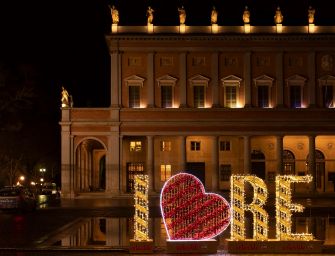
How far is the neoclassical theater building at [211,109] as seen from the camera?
2414 inches

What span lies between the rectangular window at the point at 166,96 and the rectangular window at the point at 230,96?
5250 mm

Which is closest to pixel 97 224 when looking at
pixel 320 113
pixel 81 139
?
pixel 81 139

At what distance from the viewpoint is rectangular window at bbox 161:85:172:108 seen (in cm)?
6250

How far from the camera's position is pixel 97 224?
32438 millimetres

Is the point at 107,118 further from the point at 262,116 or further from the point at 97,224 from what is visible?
the point at 97,224

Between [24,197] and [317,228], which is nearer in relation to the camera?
[317,228]

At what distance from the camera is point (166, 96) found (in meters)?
62.6

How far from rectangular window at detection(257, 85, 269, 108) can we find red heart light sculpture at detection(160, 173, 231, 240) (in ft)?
141

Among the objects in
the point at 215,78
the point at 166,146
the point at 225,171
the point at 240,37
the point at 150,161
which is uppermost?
the point at 240,37

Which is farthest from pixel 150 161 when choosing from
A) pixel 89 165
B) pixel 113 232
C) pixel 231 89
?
pixel 113 232

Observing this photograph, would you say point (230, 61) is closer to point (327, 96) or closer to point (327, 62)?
point (327, 62)

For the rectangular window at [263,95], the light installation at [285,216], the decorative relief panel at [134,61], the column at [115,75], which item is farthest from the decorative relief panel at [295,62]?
the light installation at [285,216]

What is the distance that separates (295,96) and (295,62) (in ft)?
10.6

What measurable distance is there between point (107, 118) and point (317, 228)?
114 ft
